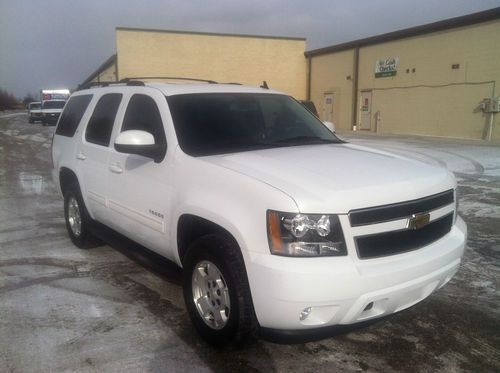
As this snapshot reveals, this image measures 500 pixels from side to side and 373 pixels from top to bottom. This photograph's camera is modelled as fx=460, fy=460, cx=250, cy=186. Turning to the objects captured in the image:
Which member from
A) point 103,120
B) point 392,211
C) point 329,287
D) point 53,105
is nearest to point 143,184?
point 103,120

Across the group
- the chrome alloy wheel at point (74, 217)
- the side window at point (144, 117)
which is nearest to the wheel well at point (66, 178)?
the chrome alloy wheel at point (74, 217)

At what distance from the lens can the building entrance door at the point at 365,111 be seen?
2744 centimetres

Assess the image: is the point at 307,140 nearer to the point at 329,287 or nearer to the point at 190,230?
the point at 190,230

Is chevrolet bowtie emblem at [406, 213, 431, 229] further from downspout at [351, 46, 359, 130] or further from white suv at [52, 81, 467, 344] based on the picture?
downspout at [351, 46, 359, 130]

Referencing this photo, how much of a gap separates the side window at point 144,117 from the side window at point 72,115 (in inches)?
49.7

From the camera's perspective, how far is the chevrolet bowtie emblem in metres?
2.87

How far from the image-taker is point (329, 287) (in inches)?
100

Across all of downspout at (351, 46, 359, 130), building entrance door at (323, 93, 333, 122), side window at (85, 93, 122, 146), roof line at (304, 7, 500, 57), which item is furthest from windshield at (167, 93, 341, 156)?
building entrance door at (323, 93, 333, 122)

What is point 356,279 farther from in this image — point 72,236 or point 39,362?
point 72,236

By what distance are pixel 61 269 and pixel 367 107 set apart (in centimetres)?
2525

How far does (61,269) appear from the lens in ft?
15.7

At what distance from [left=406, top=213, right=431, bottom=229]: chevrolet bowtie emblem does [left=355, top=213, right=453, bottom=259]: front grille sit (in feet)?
0.09

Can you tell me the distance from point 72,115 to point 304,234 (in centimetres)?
408

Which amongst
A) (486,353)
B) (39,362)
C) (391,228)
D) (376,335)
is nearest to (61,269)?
(39,362)
